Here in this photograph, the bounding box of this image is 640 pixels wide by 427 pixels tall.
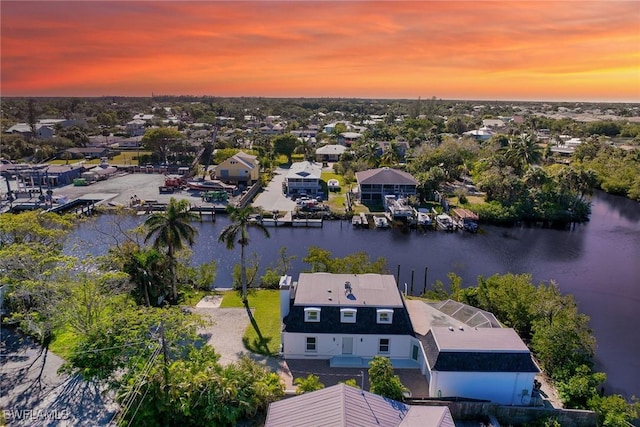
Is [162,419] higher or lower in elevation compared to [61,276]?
lower

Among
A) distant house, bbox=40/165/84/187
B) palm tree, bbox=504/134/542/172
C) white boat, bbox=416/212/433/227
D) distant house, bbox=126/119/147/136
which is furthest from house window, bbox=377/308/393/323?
distant house, bbox=126/119/147/136

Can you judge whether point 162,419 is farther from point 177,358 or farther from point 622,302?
point 622,302

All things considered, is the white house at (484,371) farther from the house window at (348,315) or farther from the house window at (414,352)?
the house window at (348,315)

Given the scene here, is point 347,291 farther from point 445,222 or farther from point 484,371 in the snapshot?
point 445,222

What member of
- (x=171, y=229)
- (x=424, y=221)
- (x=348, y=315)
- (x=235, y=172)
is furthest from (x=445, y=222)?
(x=171, y=229)

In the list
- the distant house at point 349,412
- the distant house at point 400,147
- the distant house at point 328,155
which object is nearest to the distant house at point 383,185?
the distant house at point 400,147

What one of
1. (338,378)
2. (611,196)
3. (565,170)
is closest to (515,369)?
(338,378)

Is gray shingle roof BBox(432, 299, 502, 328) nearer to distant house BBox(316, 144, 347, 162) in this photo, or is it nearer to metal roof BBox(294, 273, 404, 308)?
metal roof BBox(294, 273, 404, 308)
